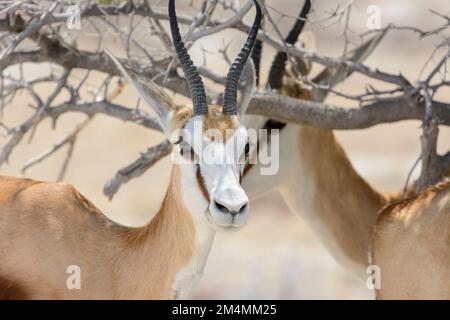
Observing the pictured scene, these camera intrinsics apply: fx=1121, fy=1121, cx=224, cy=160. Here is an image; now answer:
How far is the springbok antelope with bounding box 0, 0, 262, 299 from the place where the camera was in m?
5.44

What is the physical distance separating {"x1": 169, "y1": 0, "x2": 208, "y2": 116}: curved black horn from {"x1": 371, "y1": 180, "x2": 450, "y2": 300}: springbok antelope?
1.21 meters

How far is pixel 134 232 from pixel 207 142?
0.83 meters

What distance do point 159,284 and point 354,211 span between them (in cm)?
244

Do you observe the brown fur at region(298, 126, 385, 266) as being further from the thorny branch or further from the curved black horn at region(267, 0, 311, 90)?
the thorny branch

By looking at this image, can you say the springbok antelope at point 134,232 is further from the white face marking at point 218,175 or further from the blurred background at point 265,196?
the blurred background at point 265,196

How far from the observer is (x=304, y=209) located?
7.83 metres

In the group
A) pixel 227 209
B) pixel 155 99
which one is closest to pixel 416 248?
pixel 227 209

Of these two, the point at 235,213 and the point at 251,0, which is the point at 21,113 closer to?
the point at 251,0

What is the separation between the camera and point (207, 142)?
211 inches

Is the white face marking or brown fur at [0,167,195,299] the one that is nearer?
the white face marking

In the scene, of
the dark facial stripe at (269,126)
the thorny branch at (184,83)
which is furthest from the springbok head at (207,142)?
the dark facial stripe at (269,126)

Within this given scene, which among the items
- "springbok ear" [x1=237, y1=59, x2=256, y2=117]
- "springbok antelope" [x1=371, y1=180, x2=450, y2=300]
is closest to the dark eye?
"springbok ear" [x1=237, y1=59, x2=256, y2=117]

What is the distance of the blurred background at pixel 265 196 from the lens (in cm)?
1463

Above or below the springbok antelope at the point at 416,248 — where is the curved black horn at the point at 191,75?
above
